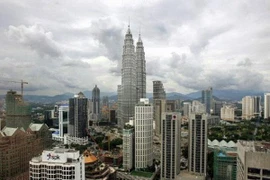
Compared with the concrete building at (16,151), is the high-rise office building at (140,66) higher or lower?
higher

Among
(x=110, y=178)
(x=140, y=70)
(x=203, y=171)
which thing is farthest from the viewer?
(x=140, y=70)

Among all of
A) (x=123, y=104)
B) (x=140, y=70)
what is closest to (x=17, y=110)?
(x=123, y=104)

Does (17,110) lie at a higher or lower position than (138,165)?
higher

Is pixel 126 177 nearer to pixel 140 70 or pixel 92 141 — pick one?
pixel 92 141

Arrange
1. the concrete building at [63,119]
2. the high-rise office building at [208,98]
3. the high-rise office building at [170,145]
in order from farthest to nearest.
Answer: the high-rise office building at [208,98] → the concrete building at [63,119] → the high-rise office building at [170,145]

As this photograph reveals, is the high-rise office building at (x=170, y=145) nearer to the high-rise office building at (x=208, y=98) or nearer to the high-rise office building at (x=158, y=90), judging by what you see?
the high-rise office building at (x=158, y=90)

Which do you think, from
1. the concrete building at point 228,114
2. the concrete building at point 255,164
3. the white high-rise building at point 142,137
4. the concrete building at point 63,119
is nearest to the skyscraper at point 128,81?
the concrete building at point 63,119

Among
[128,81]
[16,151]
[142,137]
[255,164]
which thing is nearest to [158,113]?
[128,81]
